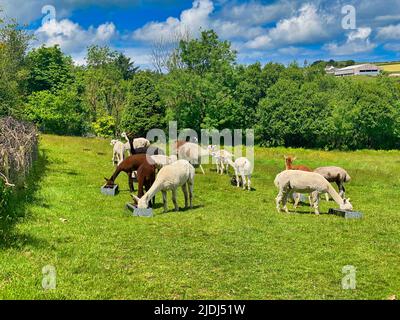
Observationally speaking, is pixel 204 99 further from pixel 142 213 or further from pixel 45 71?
pixel 142 213

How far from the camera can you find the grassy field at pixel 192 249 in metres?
8.63

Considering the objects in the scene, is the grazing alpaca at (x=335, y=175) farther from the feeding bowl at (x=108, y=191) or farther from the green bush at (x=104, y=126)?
the green bush at (x=104, y=126)

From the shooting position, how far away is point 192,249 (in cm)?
1138

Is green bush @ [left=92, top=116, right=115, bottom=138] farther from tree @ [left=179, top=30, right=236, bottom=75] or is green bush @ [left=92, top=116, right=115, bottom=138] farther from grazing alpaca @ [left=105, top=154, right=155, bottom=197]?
grazing alpaca @ [left=105, top=154, right=155, bottom=197]

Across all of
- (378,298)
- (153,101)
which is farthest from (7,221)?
(153,101)

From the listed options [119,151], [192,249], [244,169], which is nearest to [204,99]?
[119,151]

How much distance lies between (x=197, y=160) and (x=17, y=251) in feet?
57.1

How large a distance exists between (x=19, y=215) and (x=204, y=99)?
154 feet

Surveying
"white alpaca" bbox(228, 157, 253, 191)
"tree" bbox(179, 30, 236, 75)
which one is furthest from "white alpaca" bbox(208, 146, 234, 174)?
"tree" bbox(179, 30, 236, 75)

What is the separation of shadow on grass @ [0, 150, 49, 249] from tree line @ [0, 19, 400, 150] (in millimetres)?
36963

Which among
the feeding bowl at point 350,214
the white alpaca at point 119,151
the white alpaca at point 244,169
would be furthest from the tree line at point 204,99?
the feeding bowl at point 350,214

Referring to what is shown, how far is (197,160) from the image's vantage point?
2698cm

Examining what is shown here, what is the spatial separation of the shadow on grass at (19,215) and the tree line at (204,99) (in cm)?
3696

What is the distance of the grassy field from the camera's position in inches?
340
